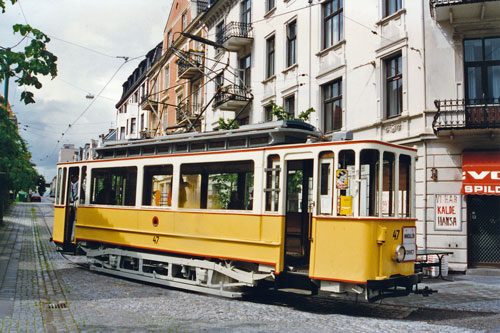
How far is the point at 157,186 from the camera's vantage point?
11.3 metres

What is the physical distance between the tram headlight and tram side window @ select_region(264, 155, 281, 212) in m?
2.08

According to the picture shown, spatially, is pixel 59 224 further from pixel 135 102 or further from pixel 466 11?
pixel 135 102

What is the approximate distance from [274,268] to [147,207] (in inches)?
153

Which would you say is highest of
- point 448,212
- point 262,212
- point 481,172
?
point 481,172

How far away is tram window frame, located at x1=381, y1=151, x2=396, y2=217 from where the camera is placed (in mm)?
8328

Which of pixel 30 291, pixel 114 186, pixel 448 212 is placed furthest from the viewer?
pixel 448 212

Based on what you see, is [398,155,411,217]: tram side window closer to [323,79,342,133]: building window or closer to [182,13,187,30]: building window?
[323,79,342,133]: building window

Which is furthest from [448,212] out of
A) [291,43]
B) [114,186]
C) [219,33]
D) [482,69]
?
[219,33]

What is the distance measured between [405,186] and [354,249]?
182cm

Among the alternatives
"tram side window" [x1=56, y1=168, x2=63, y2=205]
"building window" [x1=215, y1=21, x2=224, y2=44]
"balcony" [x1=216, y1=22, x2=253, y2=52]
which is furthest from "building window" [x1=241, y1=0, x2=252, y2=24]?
"tram side window" [x1=56, y1=168, x2=63, y2=205]

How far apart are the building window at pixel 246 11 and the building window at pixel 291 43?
3.87 m

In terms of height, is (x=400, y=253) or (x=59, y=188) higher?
(x=59, y=188)

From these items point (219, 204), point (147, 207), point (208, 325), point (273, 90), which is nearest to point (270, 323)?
point (208, 325)

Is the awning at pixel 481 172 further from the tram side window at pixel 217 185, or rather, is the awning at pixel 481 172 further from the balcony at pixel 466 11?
the tram side window at pixel 217 185
